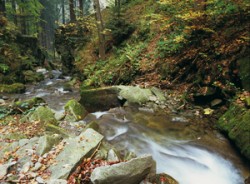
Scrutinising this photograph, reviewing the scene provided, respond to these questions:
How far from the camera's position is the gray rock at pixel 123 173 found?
3543 millimetres

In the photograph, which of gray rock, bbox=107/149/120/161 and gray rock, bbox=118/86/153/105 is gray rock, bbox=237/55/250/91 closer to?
gray rock, bbox=118/86/153/105

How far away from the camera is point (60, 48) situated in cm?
1984

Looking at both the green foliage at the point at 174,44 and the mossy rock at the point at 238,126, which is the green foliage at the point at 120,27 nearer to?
the green foliage at the point at 174,44

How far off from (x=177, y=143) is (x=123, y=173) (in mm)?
2707

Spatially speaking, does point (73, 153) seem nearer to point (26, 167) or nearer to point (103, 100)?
point (26, 167)

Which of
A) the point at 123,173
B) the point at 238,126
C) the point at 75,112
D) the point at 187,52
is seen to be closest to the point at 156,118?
the point at 238,126

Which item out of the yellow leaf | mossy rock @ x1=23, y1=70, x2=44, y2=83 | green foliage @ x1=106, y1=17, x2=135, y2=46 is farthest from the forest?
mossy rock @ x1=23, y1=70, x2=44, y2=83

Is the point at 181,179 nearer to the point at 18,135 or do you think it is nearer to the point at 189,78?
the point at 18,135

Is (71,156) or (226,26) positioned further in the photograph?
(226,26)

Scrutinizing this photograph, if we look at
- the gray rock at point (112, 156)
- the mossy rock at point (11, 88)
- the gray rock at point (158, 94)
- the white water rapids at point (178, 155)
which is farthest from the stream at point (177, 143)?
the mossy rock at point (11, 88)

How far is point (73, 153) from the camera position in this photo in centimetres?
418

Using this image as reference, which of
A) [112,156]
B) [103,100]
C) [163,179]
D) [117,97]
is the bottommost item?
[163,179]

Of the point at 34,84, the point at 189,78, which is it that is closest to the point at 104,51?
the point at 34,84

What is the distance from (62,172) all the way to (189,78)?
6209mm
